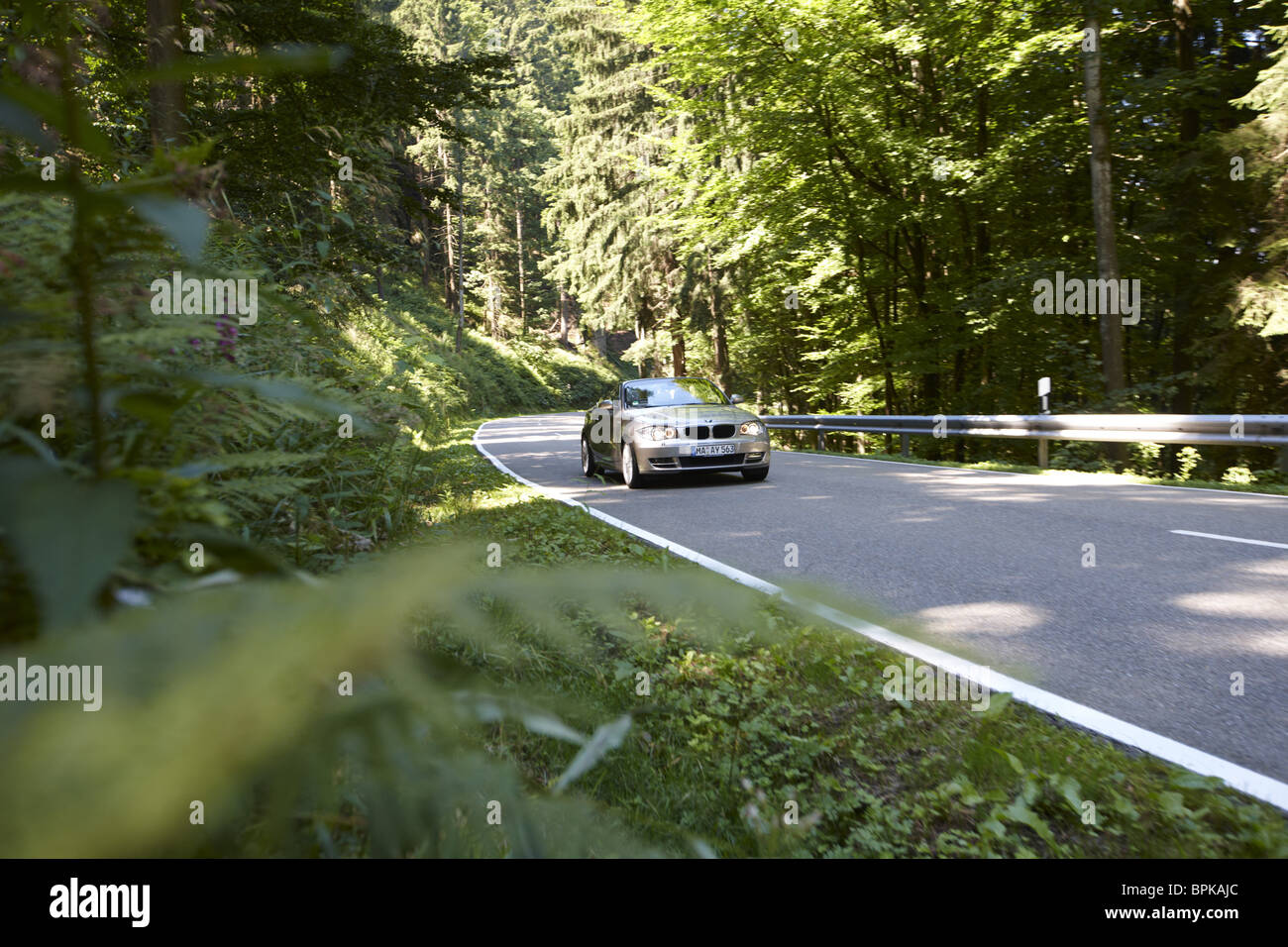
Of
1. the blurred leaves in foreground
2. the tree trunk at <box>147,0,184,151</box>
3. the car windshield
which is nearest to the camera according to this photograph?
the blurred leaves in foreground

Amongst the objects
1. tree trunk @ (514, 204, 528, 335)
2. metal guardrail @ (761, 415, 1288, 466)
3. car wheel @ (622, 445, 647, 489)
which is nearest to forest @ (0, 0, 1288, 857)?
metal guardrail @ (761, 415, 1288, 466)

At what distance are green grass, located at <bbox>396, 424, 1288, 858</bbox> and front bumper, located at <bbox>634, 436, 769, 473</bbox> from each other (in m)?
6.91

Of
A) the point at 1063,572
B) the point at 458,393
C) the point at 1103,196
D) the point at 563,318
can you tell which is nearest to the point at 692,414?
the point at 1063,572

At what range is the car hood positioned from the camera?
10828 millimetres

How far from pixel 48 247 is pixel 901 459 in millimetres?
14617

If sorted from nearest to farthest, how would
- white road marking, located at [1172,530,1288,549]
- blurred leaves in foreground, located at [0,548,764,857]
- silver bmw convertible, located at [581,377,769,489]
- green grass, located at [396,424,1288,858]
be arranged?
blurred leaves in foreground, located at [0,548,764,857]
green grass, located at [396,424,1288,858]
white road marking, located at [1172,530,1288,549]
silver bmw convertible, located at [581,377,769,489]

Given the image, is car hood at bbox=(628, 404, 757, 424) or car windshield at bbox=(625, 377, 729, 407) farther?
car windshield at bbox=(625, 377, 729, 407)

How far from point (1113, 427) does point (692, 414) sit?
6.67 meters

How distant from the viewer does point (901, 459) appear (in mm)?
14453

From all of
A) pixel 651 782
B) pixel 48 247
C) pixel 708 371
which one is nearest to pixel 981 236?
pixel 708 371

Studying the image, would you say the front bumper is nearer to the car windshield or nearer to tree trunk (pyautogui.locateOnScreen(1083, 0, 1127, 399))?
the car windshield

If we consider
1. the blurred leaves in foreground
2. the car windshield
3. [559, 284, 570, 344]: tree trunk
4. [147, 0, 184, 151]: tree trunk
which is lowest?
the blurred leaves in foreground

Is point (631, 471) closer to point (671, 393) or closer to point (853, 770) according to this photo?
point (671, 393)
